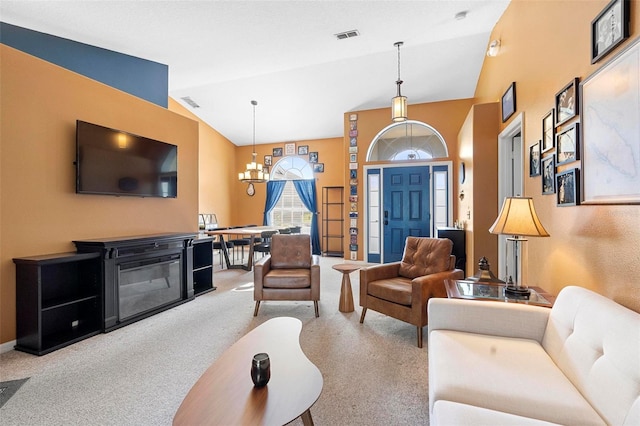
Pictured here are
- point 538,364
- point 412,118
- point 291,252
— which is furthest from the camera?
point 412,118

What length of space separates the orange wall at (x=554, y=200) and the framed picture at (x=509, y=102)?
8cm

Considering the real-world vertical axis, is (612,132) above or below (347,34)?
below

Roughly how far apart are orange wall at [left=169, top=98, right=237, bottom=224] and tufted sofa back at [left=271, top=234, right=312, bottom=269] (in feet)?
14.3

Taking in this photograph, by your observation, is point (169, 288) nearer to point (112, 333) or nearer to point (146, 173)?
point (112, 333)

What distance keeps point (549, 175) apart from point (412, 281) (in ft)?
4.48

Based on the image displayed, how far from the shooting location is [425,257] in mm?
3035

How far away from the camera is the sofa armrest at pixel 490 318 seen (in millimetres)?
1655

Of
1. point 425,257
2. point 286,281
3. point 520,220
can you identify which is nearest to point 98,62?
point 286,281

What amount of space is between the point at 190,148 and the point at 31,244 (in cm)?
224

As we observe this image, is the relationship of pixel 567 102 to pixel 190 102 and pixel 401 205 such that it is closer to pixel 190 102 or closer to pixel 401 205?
pixel 401 205

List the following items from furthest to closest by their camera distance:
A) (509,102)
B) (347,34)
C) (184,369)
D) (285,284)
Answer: (347,34), (509,102), (285,284), (184,369)

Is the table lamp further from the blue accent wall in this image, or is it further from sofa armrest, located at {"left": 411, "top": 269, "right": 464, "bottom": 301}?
the blue accent wall

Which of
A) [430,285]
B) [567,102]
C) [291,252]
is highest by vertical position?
[567,102]

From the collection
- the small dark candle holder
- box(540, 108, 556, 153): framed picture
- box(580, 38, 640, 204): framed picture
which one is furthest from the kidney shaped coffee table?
box(540, 108, 556, 153): framed picture
